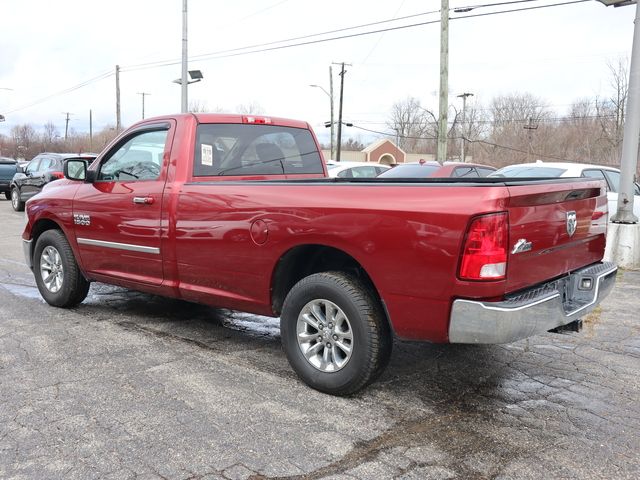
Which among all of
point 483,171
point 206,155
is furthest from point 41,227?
point 483,171

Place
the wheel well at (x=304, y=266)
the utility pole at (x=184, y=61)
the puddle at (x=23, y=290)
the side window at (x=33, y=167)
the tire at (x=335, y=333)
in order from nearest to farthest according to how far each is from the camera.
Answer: the tire at (x=335, y=333) < the wheel well at (x=304, y=266) < the puddle at (x=23, y=290) < the side window at (x=33, y=167) < the utility pole at (x=184, y=61)

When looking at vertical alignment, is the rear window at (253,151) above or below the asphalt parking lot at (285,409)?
above

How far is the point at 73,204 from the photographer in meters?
5.64

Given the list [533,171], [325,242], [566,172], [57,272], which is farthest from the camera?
[533,171]

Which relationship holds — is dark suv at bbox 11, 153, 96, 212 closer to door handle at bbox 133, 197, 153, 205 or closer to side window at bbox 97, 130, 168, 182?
side window at bbox 97, 130, 168, 182

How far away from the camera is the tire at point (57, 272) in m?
5.79

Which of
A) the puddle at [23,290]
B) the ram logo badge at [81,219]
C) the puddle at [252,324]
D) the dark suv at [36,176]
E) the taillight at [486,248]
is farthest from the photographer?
the dark suv at [36,176]

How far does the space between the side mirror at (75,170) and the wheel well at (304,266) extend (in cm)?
259

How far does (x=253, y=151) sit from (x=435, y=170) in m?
6.27

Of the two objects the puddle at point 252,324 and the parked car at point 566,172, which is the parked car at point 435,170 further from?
the puddle at point 252,324

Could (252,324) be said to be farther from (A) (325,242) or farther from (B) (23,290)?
(B) (23,290)

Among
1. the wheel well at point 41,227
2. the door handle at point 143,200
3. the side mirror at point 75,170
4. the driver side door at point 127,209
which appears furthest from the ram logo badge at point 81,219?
the door handle at point 143,200

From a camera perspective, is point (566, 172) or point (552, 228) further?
point (566, 172)

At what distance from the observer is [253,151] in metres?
5.25
